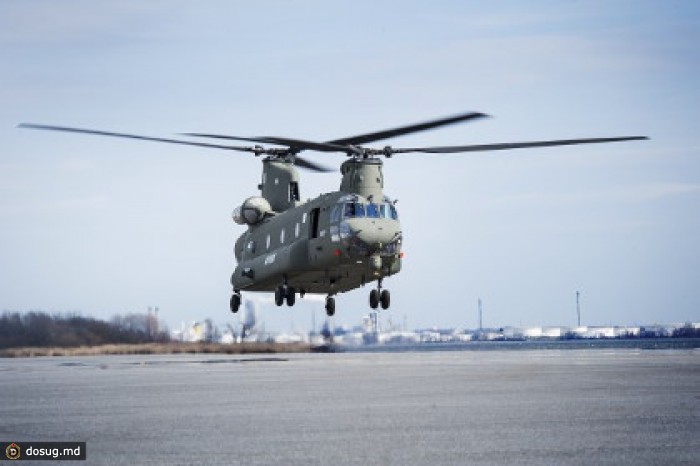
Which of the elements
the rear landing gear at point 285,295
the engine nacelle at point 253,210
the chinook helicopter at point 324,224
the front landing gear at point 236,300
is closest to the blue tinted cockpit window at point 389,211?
the chinook helicopter at point 324,224

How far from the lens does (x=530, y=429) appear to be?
44.6 feet

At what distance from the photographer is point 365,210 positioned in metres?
41.4

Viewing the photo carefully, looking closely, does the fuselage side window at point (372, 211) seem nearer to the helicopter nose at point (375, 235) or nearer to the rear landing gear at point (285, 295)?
the helicopter nose at point (375, 235)

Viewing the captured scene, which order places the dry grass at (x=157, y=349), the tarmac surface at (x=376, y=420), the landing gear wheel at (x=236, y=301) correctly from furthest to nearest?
the dry grass at (x=157, y=349), the landing gear wheel at (x=236, y=301), the tarmac surface at (x=376, y=420)

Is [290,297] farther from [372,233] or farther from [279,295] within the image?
[372,233]

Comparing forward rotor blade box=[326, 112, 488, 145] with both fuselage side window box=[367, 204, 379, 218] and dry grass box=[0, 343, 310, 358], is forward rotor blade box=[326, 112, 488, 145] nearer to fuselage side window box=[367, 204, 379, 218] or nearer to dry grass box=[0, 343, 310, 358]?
A: fuselage side window box=[367, 204, 379, 218]

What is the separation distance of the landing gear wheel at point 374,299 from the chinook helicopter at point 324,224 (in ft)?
0.15

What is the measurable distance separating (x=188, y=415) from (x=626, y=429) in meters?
7.03

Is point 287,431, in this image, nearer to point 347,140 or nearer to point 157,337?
point 347,140

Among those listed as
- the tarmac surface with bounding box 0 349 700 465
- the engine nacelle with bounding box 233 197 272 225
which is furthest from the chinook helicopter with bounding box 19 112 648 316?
the tarmac surface with bounding box 0 349 700 465

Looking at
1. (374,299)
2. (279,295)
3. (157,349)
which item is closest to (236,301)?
(279,295)

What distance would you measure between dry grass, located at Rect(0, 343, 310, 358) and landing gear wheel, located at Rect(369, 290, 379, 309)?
25146mm

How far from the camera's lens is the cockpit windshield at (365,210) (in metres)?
41.3

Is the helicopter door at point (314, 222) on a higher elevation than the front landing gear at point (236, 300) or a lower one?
higher
